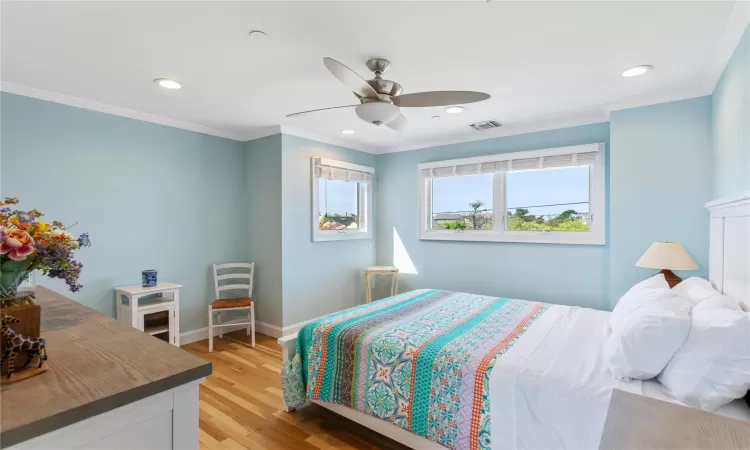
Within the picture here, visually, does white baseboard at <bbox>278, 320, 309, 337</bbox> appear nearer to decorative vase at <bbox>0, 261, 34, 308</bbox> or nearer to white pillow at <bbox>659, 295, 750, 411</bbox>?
decorative vase at <bbox>0, 261, 34, 308</bbox>

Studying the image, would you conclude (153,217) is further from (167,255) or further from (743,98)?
(743,98)

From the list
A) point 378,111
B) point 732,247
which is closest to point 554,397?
point 732,247

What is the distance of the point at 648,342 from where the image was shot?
1568mm

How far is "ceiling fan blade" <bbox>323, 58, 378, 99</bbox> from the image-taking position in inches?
72.5

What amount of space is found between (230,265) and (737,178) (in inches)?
171

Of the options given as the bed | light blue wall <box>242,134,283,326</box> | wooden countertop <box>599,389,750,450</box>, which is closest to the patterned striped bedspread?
the bed

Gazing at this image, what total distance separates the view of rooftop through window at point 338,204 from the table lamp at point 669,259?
3.25 m

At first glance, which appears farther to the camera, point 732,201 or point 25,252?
point 732,201

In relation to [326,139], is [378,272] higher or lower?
lower

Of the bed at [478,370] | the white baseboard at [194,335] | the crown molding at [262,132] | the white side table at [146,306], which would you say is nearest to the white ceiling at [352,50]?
the crown molding at [262,132]

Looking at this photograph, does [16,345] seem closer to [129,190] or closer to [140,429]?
[140,429]

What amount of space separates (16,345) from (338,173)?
3.81 meters

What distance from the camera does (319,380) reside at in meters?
2.29

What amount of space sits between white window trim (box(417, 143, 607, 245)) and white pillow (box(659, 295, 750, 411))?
2.26 m
